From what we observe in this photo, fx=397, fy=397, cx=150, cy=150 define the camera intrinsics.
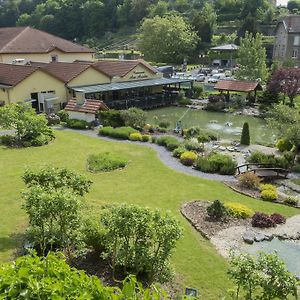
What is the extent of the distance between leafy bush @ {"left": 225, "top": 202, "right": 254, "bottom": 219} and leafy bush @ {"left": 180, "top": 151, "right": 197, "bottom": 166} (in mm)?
6742

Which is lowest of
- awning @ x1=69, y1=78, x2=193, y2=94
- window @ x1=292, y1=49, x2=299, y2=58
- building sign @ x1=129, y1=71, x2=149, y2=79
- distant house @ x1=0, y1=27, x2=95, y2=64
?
awning @ x1=69, y1=78, x2=193, y2=94

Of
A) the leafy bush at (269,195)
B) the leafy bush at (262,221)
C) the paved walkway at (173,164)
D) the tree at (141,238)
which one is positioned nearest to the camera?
the tree at (141,238)

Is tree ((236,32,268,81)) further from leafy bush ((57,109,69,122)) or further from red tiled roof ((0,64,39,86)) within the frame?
red tiled roof ((0,64,39,86))

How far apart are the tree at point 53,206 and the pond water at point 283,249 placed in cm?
628

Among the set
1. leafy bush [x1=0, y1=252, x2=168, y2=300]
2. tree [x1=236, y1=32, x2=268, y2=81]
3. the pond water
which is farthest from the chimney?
leafy bush [x1=0, y1=252, x2=168, y2=300]

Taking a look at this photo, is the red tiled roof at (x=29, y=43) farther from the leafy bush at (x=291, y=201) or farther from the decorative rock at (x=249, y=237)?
the decorative rock at (x=249, y=237)

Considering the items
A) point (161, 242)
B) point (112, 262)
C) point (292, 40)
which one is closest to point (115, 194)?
point (112, 262)

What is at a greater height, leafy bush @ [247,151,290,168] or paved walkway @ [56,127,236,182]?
leafy bush @ [247,151,290,168]

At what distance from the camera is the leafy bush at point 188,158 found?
2344 centimetres

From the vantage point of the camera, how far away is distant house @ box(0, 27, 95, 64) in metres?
48.3

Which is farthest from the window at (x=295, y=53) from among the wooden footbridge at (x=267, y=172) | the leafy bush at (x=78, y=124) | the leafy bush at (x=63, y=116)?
the wooden footbridge at (x=267, y=172)

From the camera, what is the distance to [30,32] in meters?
52.6

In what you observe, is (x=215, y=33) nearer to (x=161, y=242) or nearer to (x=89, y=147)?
(x=89, y=147)

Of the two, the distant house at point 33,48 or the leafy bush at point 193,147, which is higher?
the distant house at point 33,48
